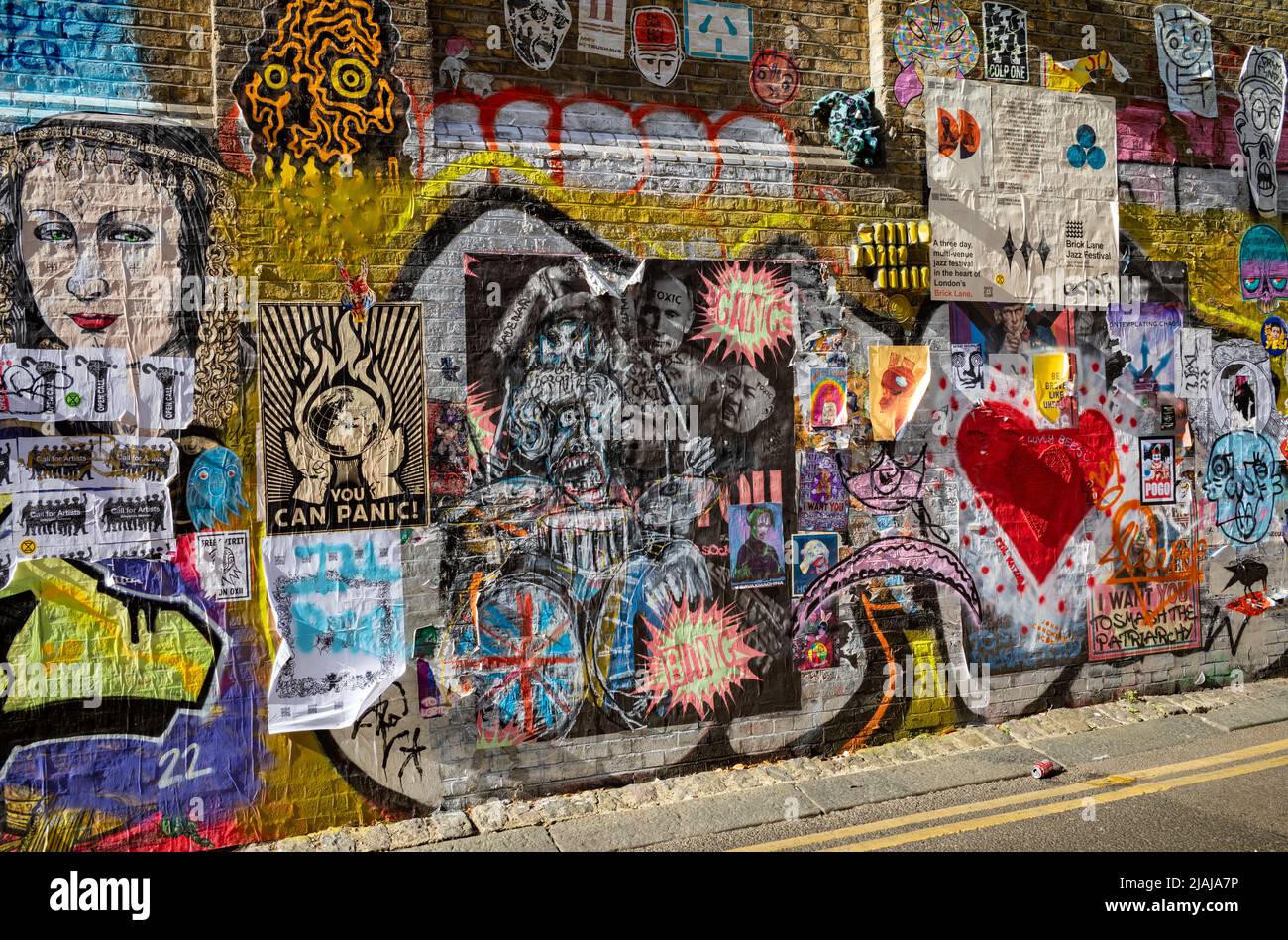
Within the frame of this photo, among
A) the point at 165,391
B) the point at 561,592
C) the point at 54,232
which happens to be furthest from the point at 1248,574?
the point at 54,232

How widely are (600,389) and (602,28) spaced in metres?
2.39

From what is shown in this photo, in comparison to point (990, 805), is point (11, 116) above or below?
above

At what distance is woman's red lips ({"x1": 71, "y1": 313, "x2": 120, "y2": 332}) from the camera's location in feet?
18.0

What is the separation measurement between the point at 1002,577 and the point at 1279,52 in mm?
5212

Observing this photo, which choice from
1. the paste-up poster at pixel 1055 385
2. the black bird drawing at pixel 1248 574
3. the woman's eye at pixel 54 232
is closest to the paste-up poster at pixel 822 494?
the paste-up poster at pixel 1055 385

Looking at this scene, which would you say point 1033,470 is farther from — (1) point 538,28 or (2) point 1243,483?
(1) point 538,28

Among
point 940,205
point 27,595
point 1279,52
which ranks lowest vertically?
point 27,595

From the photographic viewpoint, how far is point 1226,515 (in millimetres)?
8367

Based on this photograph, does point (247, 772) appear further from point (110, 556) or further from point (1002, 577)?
point (1002, 577)

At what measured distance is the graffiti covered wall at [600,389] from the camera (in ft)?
18.1

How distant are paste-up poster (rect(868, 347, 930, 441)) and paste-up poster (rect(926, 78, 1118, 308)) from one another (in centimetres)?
51

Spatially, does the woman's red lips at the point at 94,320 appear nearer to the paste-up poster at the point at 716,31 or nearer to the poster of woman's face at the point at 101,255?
the poster of woman's face at the point at 101,255

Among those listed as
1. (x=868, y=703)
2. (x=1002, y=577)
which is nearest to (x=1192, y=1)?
(x=1002, y=577)

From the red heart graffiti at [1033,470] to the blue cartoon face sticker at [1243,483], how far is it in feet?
3.85
